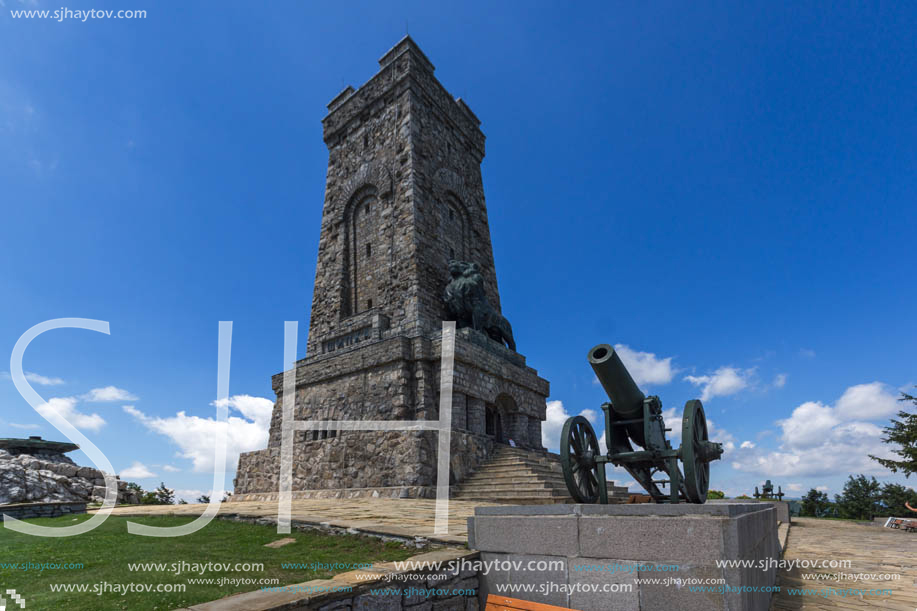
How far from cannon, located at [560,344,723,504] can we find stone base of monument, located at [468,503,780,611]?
0.91 m

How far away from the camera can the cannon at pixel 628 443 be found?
17.9ft

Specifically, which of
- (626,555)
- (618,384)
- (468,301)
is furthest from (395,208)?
(626,555)

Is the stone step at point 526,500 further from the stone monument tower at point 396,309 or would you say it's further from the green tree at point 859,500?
the green tree at point 859,500

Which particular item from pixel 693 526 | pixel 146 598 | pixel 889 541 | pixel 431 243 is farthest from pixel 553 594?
pixel 431 243

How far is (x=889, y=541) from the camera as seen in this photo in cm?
970

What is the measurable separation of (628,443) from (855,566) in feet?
11.4

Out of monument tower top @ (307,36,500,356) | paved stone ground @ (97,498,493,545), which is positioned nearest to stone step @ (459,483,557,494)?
paved stone ground @ (97,498,493,545)

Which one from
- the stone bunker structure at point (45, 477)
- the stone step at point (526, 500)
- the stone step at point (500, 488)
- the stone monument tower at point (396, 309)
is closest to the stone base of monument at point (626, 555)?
the stone step at point (526, 500)

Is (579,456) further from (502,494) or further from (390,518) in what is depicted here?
(502,494)

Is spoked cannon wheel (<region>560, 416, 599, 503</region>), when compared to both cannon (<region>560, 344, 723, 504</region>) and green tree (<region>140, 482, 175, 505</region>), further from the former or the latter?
green tree (<region>140, 482, 175, 505</region>)

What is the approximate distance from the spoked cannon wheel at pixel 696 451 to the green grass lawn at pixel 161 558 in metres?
2.85

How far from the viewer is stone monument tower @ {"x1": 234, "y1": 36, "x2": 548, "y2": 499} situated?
13102 mm

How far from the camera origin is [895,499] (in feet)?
65.9

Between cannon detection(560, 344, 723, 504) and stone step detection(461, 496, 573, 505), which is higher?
cannon detection(560, 344, 723, 504)
